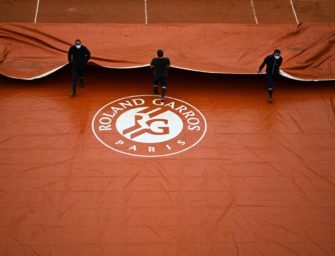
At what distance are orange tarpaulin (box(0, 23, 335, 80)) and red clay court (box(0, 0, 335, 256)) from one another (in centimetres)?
3

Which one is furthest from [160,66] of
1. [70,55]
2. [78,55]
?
[70,55]

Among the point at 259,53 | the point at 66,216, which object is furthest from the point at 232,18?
the point at 66,216

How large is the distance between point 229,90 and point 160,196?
3132mm

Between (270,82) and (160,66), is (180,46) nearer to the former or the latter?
(160,66)

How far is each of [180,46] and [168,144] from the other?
96.4 inches

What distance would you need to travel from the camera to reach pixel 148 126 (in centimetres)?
752

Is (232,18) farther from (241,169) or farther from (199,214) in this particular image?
(199,214)

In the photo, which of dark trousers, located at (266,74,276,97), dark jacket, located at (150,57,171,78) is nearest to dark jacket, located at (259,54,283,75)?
dark trousers, located at (266,74,276,97)

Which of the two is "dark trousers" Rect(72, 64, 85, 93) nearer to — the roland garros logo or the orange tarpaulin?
the orange tarpaulin

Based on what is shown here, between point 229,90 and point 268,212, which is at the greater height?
point 229,90

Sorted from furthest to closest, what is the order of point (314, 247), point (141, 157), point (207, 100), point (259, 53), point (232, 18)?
point (232, 18)
point (259, 53)
point (207, 100)
point (141, 157)
point (314, 247)

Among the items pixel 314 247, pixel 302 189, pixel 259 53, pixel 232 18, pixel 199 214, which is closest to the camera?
pixel 314 247

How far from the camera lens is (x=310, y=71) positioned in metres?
8.62

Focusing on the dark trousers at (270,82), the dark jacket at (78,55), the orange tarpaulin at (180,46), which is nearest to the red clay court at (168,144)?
the orange tarpaulin at (180,46)
